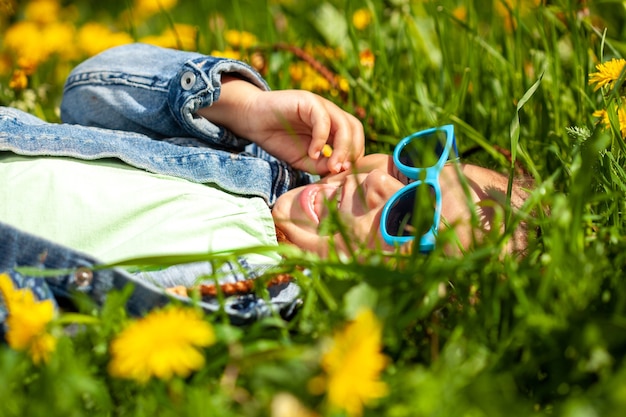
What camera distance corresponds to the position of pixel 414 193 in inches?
66.1

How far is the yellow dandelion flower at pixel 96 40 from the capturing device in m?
2.96

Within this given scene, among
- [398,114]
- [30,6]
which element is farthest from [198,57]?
[30,6]

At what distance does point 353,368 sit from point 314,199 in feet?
3.06

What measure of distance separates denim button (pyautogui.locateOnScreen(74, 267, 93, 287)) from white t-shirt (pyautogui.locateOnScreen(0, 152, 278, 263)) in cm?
16

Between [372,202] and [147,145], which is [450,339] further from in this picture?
[147,145]

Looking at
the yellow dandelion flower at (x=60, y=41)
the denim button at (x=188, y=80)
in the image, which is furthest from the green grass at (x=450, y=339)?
the yellow dandelion flower at (x=60, y=41)

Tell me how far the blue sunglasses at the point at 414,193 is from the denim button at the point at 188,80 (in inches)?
24.3

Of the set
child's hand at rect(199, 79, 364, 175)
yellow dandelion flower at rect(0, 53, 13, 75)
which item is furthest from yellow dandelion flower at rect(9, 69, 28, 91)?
child's hand at rect(199, 79, 364, 175)

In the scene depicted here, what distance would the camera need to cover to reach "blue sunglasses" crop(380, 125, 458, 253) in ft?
5.08

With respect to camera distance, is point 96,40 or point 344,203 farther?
point 96,40

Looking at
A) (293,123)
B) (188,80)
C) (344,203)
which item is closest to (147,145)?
(188,80)

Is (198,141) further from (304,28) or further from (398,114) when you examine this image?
(304,28)

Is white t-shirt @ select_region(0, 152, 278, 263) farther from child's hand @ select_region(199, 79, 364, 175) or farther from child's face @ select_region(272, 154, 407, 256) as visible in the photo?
child's hand @ select_region(199, 79, 364, 175)

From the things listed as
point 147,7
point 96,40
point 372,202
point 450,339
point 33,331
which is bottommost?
point 147,7
